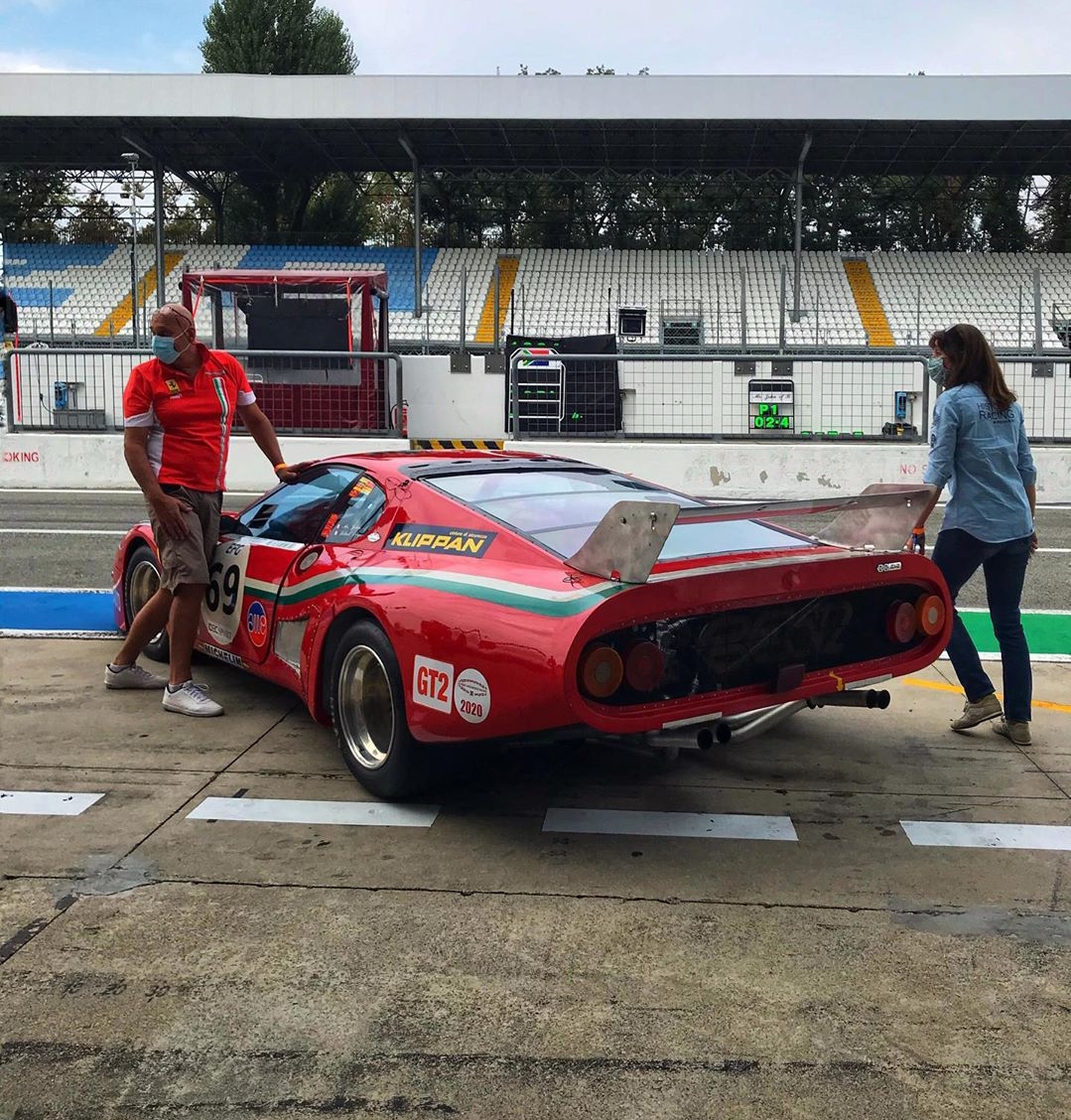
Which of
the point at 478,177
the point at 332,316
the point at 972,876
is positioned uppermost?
the point at 478,177

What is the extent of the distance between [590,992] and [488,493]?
2006mm

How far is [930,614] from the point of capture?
388cm

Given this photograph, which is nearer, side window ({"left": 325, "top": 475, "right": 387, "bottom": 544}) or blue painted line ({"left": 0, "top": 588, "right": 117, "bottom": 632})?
side window ({"left": 325, "top": 475, "right": 387, "bottom": 544})

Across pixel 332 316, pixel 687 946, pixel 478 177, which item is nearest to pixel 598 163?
pixel 478 177

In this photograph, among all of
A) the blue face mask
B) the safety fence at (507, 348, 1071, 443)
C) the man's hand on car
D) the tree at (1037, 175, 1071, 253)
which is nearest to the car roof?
the man's hand on car

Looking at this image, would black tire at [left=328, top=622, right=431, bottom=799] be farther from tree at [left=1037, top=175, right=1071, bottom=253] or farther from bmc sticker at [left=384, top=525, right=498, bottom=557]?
tree at [left=1037, top=175, right=1071, bottom=253]

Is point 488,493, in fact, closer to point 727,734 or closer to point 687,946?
point 727,734

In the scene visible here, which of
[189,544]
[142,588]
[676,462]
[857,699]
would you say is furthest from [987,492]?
[676,462]

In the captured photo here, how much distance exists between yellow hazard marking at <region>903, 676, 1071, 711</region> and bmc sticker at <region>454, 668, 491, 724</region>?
9.59 ft

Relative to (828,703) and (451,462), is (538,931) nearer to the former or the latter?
(828,703)

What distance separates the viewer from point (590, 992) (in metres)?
2.53

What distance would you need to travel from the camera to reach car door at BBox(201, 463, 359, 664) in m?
4.45

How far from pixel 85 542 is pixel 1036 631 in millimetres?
7042

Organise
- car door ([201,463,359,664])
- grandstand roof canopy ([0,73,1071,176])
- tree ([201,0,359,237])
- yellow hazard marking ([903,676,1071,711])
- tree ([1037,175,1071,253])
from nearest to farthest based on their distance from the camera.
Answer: car door ([201,463,359,664]) < yellow hazard marking ([903,676,1071,711]) < grandstand roof canopy ([0,73,1071,176]) < tree ([1037,175,1071,253]) < tree ([201,0,359,237])
